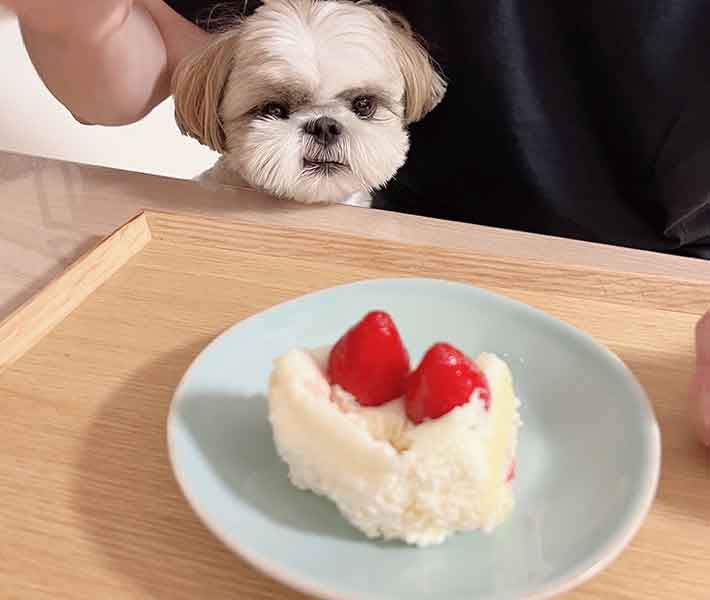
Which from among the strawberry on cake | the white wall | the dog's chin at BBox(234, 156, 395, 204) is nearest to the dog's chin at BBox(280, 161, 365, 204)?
the dog's chin at BBox(234, 156, 395, 204)

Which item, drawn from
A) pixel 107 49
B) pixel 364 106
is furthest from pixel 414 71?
pixel 107 49

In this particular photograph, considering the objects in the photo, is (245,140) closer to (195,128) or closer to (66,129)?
(195,128)

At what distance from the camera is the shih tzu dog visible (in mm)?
965

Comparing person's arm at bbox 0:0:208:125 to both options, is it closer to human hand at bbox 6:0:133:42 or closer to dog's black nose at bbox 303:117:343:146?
human hand at bbox 6:0:133:42

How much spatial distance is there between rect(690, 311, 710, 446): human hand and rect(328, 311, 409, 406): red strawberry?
210 mm

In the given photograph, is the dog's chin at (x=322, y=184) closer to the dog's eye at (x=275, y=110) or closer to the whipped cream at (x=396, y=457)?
the dog's eye at (x=275, y=110)

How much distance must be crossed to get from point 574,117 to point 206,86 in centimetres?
50

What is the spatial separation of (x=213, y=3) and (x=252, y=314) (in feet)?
→ 2.03

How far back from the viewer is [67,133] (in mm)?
1721

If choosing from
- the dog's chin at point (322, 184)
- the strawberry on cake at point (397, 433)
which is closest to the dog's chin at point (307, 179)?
the dog's chin at point (322, 184)

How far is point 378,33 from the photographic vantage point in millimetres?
1004

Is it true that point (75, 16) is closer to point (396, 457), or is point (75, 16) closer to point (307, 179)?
point (307, 179)

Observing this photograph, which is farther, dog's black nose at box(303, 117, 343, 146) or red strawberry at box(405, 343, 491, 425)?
dog's black nose at box(303, 117, 343, 146)

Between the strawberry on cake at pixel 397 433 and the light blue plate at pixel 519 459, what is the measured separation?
0.07ft
